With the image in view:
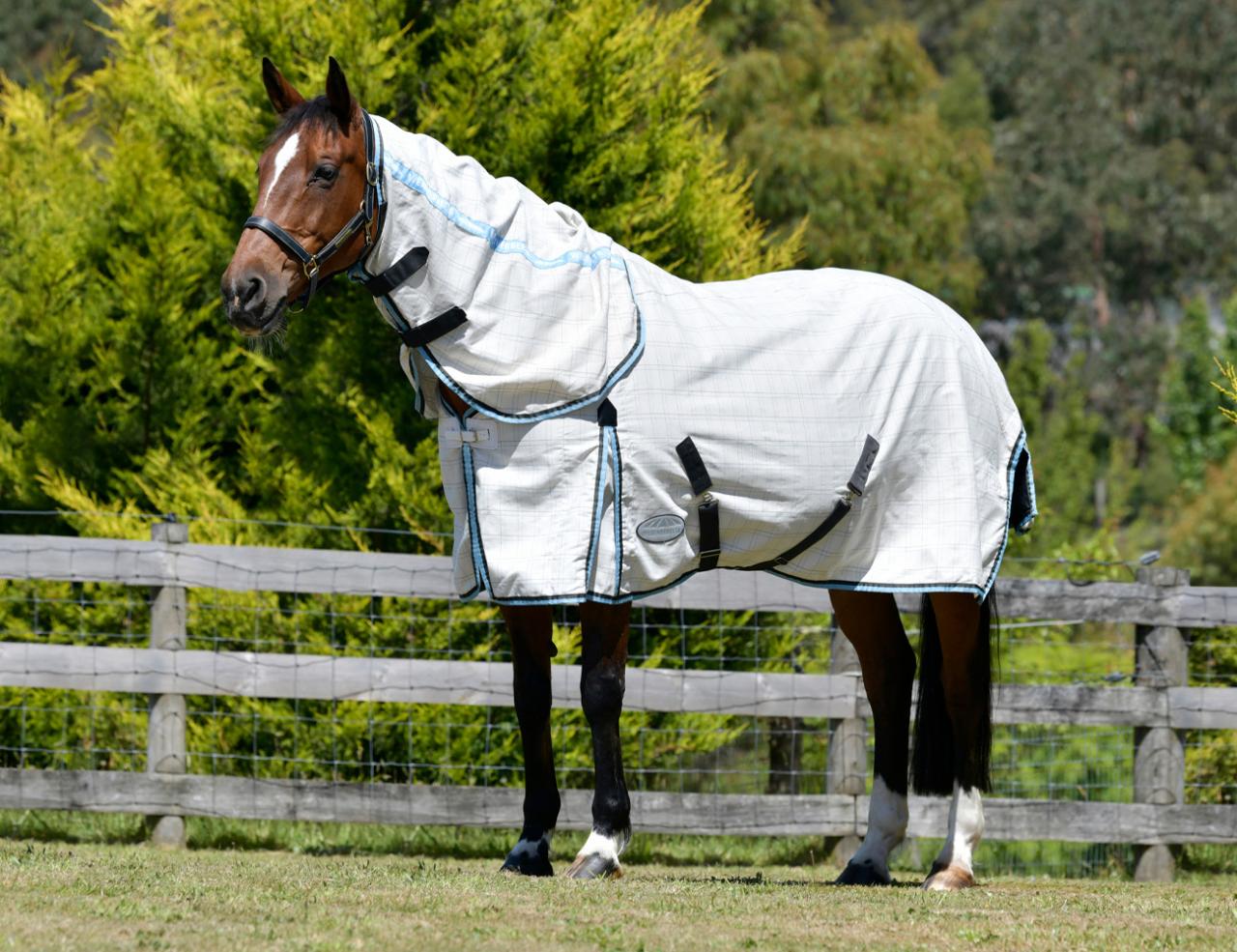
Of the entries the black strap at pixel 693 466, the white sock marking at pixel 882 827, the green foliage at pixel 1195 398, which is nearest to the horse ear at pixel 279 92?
the black strap at pixel 693 466

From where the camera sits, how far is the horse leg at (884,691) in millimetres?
5562

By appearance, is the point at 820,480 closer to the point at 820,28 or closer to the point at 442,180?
the point at 442,180

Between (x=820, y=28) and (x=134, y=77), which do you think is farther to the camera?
(x=820, y=28)

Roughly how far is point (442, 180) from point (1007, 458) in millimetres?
2126

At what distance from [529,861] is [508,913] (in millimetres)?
1115

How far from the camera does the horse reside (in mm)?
4645

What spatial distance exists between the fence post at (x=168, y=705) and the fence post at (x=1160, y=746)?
13.7 feet

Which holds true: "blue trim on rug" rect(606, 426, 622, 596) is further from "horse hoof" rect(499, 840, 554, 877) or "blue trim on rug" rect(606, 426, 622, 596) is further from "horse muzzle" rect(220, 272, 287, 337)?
"horse muzzle" rect(220, 272, 287, 337)

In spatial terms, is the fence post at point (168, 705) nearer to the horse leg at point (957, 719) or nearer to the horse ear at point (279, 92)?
the horse ear at point (279, 92)

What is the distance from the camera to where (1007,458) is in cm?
546

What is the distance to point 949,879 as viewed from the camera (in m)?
5.20

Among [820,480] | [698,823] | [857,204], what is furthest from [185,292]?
[857,204]

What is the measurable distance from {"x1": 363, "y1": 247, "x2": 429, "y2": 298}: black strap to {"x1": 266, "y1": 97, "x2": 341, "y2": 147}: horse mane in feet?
1.36

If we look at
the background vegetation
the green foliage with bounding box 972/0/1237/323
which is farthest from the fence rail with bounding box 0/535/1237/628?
the green foliage with bounding box 972/0/1237/323
